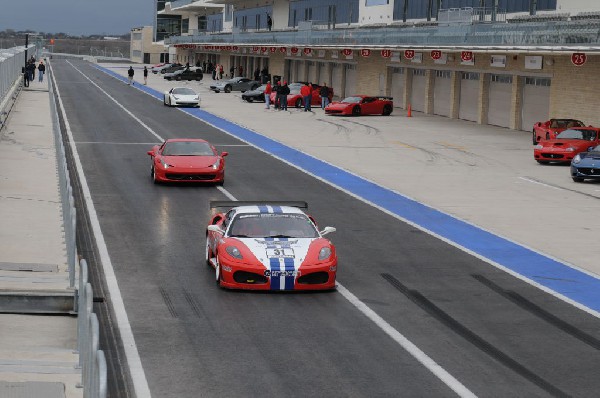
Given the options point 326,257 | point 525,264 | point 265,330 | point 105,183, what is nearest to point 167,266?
point 326,257

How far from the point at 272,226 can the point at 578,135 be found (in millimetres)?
22445

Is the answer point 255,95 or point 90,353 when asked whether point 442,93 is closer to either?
point 255,95

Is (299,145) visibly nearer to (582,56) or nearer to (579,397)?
(582,56)

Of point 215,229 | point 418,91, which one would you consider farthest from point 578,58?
point 215,229

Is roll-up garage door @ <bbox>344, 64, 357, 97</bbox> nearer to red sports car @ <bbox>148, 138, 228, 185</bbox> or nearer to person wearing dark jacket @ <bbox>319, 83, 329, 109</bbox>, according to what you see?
person wearing dark jacket @ <bbox>319, 83, 329, 109</bbox>

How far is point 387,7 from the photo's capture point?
7169cm

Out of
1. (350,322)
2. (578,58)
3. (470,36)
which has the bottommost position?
(350,322)

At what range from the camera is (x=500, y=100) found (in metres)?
52.7

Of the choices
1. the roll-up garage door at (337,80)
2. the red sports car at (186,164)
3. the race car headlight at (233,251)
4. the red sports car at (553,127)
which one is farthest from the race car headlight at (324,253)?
the roll-up garage door at (337,80)

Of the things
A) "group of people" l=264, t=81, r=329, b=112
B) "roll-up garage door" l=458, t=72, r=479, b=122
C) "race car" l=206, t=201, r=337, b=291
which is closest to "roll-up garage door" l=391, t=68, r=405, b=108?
"group of people" l=264, t=81, r=329, b=112

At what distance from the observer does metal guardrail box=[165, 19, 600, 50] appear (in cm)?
3862

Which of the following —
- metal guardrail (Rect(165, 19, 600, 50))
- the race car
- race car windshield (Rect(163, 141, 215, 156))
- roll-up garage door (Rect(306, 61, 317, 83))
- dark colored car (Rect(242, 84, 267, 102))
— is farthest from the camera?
roll-up garage door (Rect(306, 61, 317, 83))

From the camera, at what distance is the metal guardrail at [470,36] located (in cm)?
3862

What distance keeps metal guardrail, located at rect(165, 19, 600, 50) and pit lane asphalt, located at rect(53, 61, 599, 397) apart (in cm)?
1774
